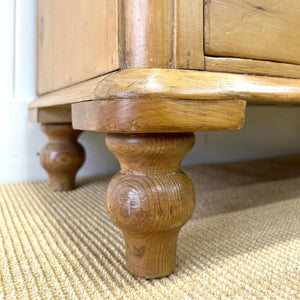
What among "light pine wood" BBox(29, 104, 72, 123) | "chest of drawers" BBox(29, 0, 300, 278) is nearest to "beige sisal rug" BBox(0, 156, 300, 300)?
"chest of drawers" BBox(29, 0, 300, 278)

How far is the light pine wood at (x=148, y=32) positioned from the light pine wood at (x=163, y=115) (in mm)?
49

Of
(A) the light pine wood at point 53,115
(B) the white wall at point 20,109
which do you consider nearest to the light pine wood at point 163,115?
(A) the light pine wood at point 53,115

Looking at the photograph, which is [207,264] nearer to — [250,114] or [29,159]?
[29,159]

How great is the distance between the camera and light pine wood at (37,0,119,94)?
0.39 meters

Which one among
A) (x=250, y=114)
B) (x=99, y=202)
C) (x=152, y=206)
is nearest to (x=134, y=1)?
(x=152, y=206)

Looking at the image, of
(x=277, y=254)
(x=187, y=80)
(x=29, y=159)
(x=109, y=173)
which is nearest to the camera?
(x=187, y=80)

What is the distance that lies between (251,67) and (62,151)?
0.49 metres

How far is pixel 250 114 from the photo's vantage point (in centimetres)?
128

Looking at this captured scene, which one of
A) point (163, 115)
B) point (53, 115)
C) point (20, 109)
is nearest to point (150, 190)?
point (163, 115)

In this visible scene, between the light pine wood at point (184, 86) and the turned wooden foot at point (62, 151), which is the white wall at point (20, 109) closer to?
the turned wooden foot at point (62, 151)

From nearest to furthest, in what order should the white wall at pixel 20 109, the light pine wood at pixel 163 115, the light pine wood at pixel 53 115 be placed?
the light pine wood at pixel 163 115 → the light pine wood at pixel 53 115 → the white wall at pixel 20 109

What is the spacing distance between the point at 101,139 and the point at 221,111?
0.69 meters

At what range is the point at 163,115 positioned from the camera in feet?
1.08

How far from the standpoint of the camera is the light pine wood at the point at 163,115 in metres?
0.33
